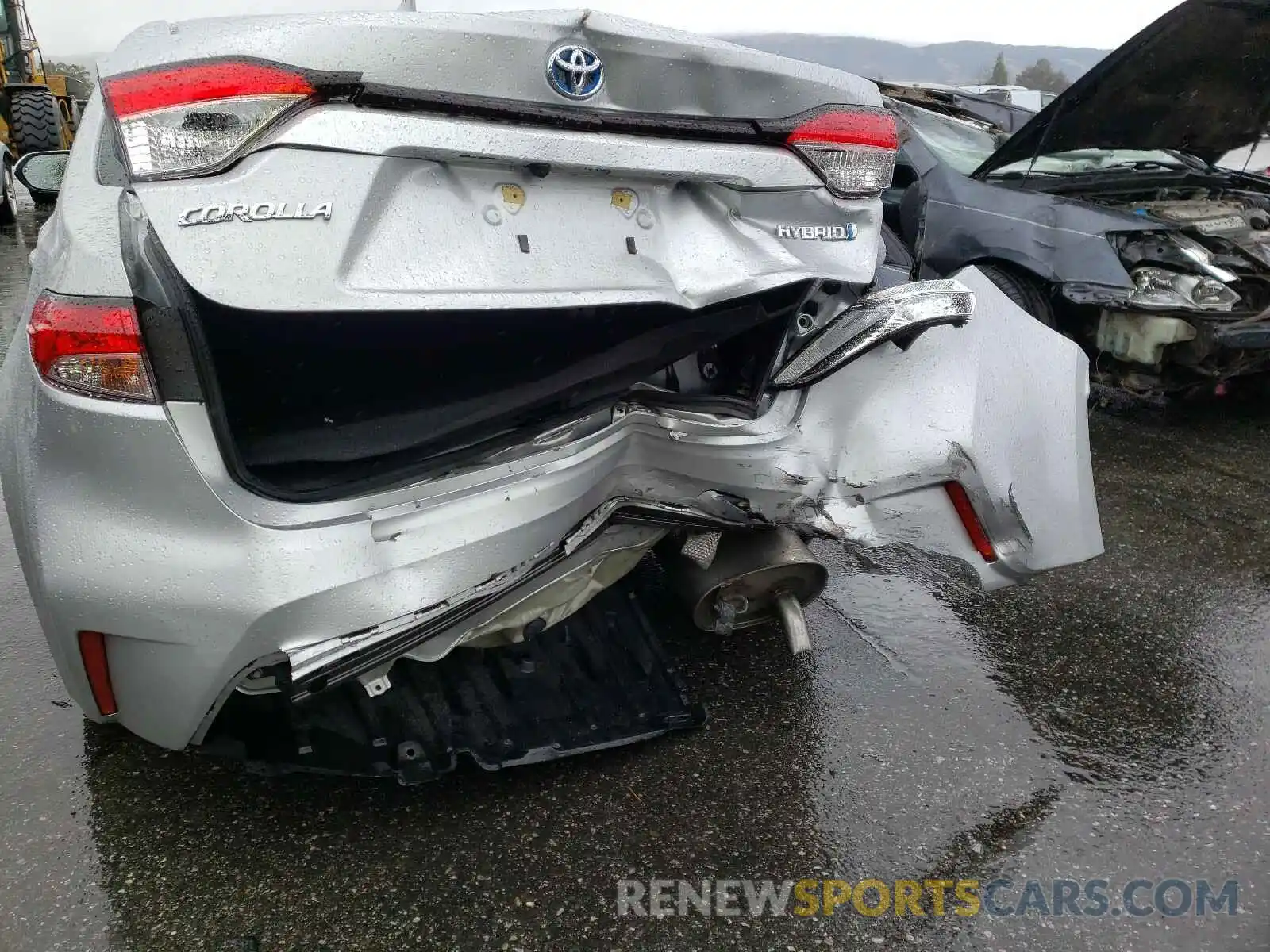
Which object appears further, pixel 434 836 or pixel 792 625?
pixel 792 625

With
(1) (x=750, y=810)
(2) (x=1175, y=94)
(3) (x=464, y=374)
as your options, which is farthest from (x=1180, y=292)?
(3) (x=464, y=374)

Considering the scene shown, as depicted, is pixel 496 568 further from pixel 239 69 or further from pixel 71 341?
pixel 239 69

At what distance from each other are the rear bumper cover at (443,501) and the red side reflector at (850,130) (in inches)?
17.6

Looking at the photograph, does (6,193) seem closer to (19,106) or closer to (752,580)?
(19,106)

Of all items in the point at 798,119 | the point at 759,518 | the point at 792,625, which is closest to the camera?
the point at 798,119

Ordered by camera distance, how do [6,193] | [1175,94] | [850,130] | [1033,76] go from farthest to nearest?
[1033,76]
[6,193]
[1175,94]
[850,130]

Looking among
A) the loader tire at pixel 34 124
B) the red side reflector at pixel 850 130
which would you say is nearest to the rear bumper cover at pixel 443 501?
the red side reflector at pixel 850 130

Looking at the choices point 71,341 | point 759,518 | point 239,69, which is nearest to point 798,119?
point 759,518

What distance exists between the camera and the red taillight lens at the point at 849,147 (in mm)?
1977

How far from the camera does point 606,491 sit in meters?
2.04

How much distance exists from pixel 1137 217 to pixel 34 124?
12.4 metres

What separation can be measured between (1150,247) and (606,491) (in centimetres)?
402

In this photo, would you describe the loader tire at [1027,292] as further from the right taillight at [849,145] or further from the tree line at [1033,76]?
the tree line at [1033,76]

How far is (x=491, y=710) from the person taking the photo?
85.7 inches
